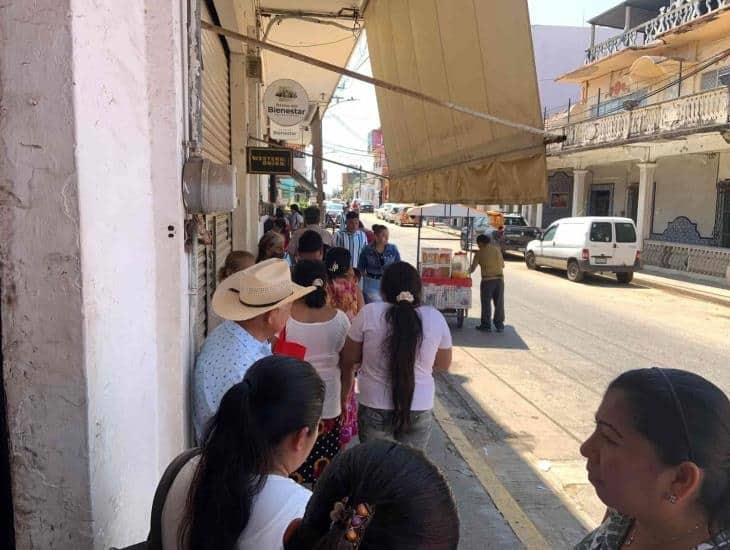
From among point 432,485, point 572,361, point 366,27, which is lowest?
point 572,361

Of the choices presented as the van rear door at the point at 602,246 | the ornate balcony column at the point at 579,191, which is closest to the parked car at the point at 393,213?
the ornate balcony column at the point at 579,191

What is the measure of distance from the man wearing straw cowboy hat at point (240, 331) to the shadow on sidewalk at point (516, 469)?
2288 millimetres

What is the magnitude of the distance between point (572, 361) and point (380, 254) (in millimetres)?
3023

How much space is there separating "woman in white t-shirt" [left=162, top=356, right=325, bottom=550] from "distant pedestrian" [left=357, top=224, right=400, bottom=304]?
6.31 meters

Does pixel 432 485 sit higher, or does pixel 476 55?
pixel 476 55

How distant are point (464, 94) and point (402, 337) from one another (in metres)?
2.28

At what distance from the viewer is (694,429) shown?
127 cm

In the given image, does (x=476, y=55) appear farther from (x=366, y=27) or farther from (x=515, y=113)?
(x=366, y=27)

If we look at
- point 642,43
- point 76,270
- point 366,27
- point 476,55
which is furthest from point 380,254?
point 642,43

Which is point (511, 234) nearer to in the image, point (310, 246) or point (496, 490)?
point (310, 246)

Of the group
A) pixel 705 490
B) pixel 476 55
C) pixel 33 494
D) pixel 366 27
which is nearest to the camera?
pixel 705 490

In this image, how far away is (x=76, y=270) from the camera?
1.47 meters

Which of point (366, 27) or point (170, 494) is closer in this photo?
point (170, 494)

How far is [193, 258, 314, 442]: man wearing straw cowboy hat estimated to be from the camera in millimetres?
2439
